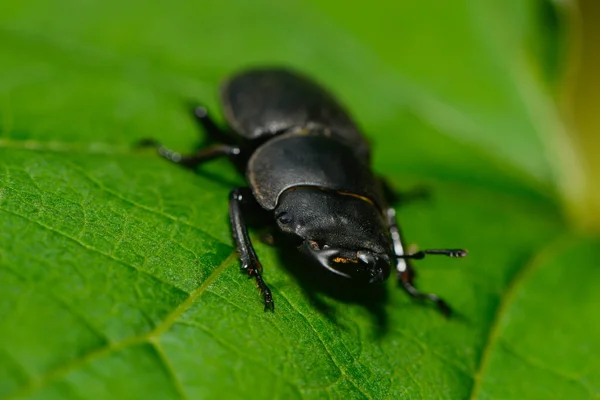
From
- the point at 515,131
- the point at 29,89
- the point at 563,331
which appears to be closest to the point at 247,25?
the point at 29,89

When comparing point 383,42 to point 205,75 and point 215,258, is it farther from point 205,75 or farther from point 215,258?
point 215,258

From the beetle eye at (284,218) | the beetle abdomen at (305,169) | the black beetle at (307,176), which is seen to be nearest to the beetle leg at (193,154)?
the black beetle at (307,176)

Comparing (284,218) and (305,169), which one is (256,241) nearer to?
(284,218)

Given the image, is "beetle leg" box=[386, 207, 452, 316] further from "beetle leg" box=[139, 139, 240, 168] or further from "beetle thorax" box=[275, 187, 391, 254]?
"beetle leg" box=[139, 139, 240, 168]

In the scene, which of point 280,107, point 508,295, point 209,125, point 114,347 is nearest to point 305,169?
point 280,107

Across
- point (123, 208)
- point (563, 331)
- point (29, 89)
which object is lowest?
point (29, 89)

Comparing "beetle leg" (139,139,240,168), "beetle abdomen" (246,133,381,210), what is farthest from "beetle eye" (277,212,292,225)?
"beetle leg" (139,139,240,168)
